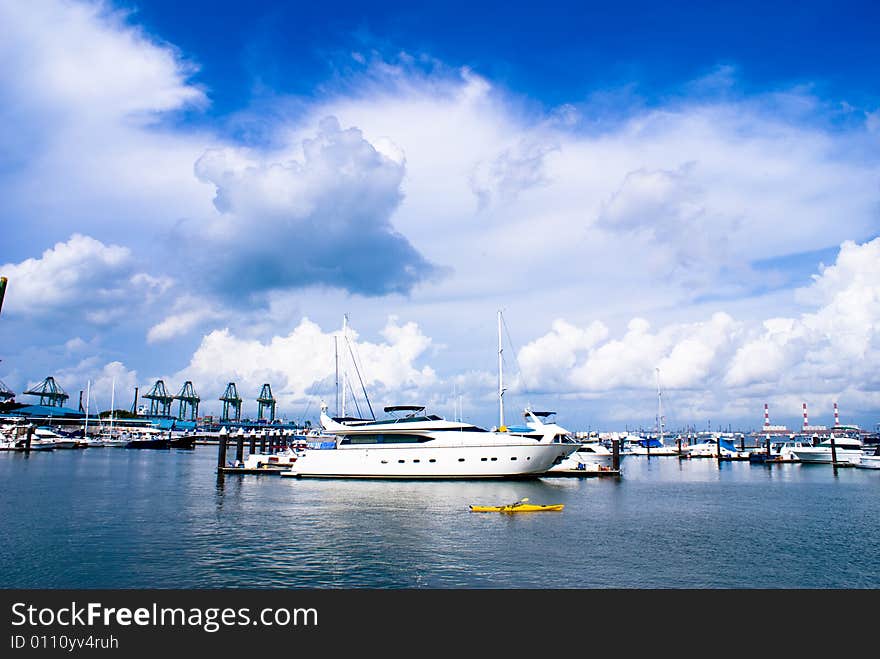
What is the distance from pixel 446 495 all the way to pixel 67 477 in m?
43.6

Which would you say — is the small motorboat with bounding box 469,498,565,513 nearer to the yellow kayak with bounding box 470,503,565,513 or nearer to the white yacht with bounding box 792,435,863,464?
the yellow kayak with bounding box 470,503,565,513

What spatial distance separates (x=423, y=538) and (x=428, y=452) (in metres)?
29.4

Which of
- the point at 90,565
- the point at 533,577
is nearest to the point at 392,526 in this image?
the point at 533,577

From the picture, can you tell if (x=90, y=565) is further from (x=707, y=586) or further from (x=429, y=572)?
(x=707, y=586)

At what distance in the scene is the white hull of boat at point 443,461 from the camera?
60531 mm

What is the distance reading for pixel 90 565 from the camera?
25.8 meters

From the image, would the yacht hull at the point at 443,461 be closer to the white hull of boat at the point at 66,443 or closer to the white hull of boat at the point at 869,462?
the white hull of boat at the point at 869,462

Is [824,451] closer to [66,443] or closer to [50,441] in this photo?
[66,443]

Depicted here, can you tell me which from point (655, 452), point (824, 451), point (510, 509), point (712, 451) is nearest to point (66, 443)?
point (510, 509)

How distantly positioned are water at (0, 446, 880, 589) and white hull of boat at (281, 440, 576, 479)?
3.30 metres

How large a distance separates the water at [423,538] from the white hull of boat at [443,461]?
3300 mm

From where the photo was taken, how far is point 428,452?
6131cm

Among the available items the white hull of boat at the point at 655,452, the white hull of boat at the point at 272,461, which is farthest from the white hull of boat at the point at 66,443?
the white hull of boat at the point at 655,452

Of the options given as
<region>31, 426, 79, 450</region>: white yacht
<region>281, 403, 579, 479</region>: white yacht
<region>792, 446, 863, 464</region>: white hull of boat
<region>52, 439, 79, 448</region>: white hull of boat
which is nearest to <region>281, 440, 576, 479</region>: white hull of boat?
<region>281, 403, 579, 479</region>: white yacht
